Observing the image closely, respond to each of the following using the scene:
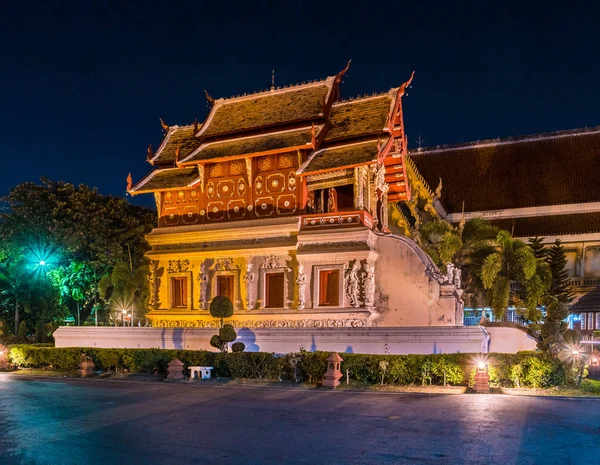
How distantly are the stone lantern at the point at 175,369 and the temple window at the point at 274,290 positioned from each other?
20.6 feet

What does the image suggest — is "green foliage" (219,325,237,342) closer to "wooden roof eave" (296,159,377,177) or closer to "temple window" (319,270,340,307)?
"temple window" (319,270,340,307)

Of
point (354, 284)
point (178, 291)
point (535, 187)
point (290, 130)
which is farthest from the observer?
point (535, 187)

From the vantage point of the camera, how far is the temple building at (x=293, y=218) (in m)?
22.1

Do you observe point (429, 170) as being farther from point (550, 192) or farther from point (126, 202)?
point (126, 202)

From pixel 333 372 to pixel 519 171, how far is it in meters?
31.1

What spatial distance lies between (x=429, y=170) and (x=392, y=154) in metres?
20.1

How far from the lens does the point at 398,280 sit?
881 inches

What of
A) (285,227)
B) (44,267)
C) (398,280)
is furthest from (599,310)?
(44,267)

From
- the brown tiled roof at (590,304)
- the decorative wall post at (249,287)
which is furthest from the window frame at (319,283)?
the brown tiled roof at (590,304)

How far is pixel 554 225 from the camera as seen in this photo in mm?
38156

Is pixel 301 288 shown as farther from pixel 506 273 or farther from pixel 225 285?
pixel 506 273

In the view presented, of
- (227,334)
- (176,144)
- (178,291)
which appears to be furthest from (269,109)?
(227,334)

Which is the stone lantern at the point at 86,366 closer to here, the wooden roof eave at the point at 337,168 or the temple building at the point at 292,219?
the temple building at the point at 292,219

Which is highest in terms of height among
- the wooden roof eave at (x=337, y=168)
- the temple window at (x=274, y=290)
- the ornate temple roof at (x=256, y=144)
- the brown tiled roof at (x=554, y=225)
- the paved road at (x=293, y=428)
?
the ornate temple roof at (x=256, y=144)
